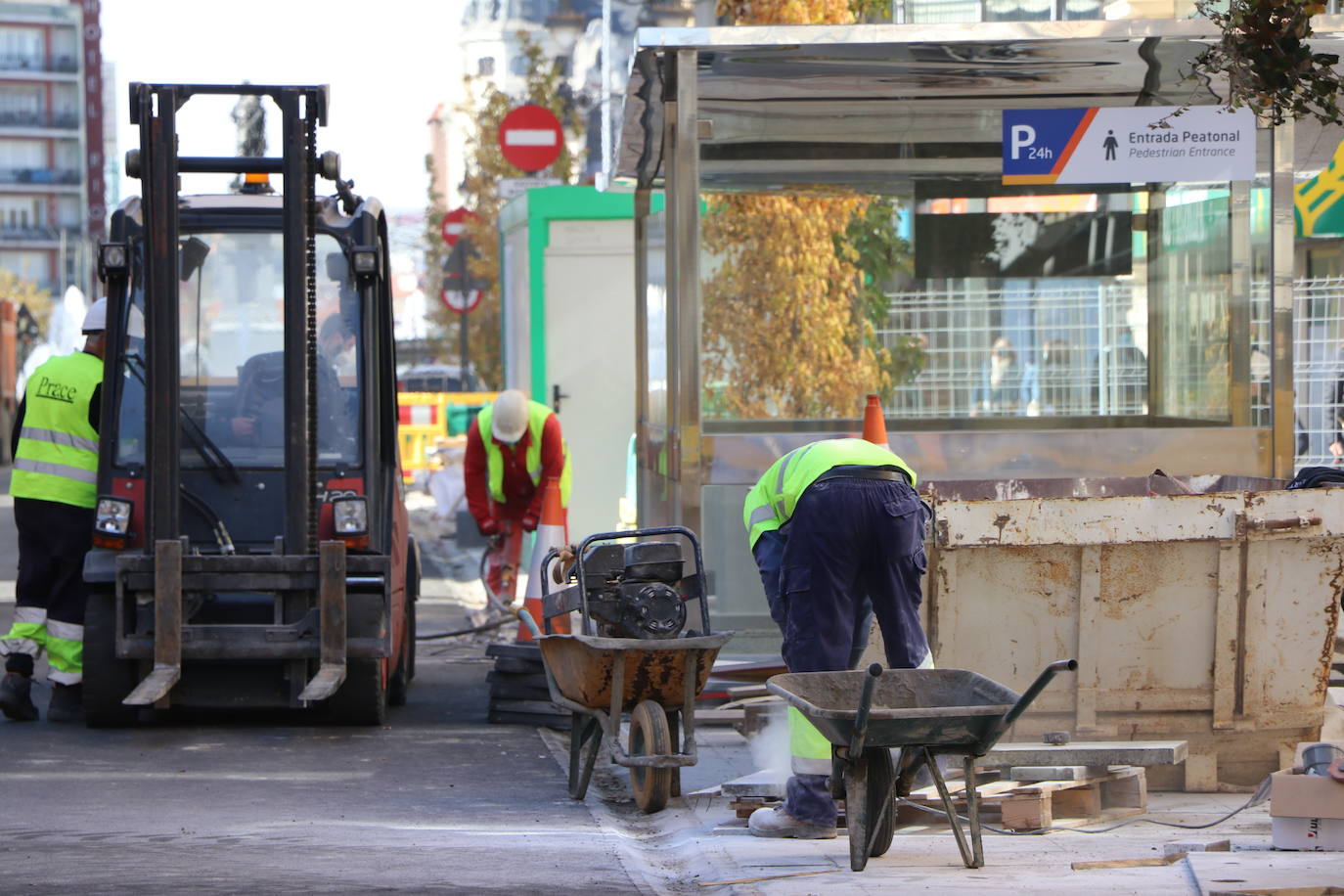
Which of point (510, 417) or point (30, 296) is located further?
point (30, 296)

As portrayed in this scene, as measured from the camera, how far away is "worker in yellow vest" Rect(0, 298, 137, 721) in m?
8.36

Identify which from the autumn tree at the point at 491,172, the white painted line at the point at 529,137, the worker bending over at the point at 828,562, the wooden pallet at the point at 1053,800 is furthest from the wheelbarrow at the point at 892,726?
the autumn tree at the point at 491,172

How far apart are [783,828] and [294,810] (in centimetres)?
169

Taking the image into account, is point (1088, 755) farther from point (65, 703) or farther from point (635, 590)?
point (65, 703)

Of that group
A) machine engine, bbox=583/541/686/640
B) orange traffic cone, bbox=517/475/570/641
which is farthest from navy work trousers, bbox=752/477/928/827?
orange traffic cone, bbox=517/475/570/641

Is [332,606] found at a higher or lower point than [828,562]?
lower

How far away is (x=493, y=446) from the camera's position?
11039 mm

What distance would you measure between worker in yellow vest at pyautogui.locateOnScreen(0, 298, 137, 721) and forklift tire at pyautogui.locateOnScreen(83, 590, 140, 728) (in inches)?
18.3

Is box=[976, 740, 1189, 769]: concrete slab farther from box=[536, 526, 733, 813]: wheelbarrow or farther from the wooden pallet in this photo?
box=[536, 526, 733, 813]: wheelbarrow

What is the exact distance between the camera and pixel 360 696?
8102 millimetres

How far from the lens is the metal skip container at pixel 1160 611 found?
6.58m

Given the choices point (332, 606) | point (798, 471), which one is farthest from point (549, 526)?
point (798, 471)

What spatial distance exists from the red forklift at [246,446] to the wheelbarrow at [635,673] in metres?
1.22

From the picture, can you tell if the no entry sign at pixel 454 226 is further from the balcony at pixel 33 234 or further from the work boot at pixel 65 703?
the balcony at pixel 33 234
